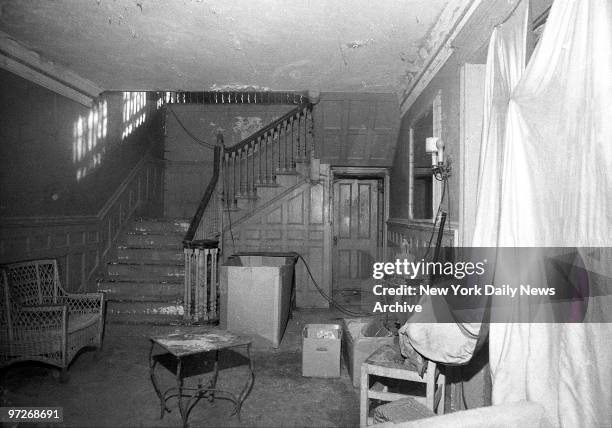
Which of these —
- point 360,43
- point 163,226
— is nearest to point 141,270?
point 163,226

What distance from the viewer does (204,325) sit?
5.05 metres

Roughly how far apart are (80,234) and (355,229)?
4.81 m

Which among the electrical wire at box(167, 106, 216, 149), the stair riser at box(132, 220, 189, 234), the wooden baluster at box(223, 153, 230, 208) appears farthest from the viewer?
the electrical wire at box(167, 106, 216, 149)

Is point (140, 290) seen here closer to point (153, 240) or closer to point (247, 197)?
point (153, 240)

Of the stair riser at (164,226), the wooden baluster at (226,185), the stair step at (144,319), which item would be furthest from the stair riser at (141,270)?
the wooden baluster at (226,185)

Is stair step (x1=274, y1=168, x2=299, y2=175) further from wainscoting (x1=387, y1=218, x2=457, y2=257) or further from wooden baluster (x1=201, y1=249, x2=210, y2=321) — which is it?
wooden baluster (x1=201, y1=249, x2=210, y2=321)

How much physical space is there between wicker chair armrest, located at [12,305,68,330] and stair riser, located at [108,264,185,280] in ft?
7.33

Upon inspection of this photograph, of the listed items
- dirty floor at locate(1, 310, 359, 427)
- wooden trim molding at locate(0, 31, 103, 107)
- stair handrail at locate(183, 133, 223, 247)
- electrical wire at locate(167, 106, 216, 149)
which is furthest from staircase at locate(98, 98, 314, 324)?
electrical wire at locate(167, 106, 216, 149)

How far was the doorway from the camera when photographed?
7828 millimetres

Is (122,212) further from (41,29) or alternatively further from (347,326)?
(347,326)

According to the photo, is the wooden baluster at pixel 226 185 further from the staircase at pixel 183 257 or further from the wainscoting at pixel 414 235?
the wainscoting at pixel 414 235

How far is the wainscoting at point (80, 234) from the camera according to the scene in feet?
13.8

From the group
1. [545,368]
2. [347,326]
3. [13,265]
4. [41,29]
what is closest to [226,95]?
[41,29]

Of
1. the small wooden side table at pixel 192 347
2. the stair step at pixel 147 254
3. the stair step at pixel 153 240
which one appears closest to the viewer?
the small wooden side table at pixel 192 347
